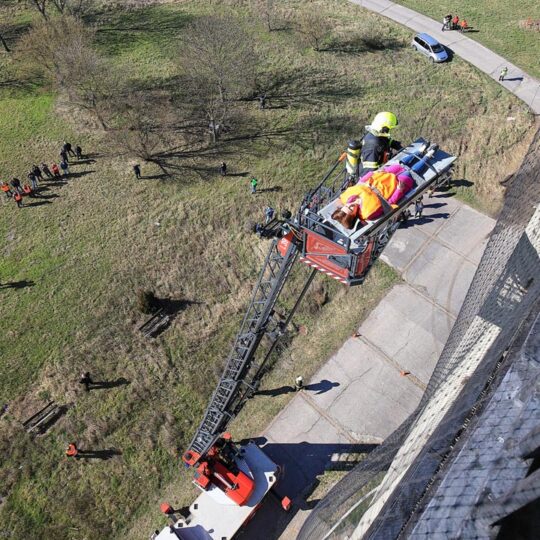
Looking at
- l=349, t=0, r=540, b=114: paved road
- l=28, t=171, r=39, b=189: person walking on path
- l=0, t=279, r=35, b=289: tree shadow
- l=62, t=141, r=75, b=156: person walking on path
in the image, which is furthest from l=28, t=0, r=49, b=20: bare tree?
l=349, t=0, r=540, b=114: paved road

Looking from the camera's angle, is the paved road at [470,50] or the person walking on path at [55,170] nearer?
the person walking on path at [55,170]

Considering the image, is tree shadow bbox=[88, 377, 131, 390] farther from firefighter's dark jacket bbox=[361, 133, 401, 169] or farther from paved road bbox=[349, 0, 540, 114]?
paved road bbox=[349, 0, 540, 114]

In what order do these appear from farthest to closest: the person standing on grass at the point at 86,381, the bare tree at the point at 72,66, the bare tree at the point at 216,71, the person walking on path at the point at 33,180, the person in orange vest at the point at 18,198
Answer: the bare tree at the point at 216,71
the bare tree at the point at 72,66
the person walking on path at the point at 33,180
the person in orange vest at the point at 18,198
the person standing on grass at the point at 86,381

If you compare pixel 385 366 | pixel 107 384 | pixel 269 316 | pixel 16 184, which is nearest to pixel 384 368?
pixel 385 366

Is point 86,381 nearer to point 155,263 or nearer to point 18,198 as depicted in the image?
point 155,263

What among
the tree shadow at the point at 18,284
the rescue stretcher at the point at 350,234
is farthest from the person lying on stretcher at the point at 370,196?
the tree shadow at the point at 18,284

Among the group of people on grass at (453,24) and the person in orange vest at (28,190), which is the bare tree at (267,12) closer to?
the group of people on grass at (453,24)
